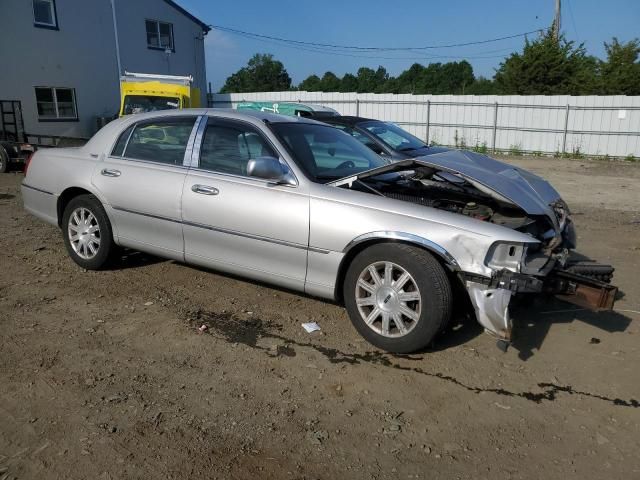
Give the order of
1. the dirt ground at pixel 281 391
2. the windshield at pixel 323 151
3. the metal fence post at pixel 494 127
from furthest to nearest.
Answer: the metal fence post at pixel 494 127 < the windshield at pixel 323 151 < the dirt ground at pixel 281 391

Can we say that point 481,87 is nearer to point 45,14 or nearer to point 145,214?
point 45,14

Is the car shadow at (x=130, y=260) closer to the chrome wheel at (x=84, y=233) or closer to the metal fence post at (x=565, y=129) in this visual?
the chrome wheel at (x=84, y=233)

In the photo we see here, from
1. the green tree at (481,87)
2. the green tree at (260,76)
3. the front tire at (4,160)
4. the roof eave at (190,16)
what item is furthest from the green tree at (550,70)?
the green tree at (260,76)

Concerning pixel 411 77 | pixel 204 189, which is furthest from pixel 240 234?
pixel 411 77

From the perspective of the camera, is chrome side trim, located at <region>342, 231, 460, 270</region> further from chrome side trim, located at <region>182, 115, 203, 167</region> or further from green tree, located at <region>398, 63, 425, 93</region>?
green tree, located at <region>398, 63, 425, 93</region>

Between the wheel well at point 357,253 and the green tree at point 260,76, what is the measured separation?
244 feet

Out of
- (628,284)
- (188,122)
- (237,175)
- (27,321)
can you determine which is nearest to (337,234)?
(237,175)

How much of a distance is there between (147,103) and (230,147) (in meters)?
9.96

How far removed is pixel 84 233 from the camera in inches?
209

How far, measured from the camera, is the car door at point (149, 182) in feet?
15.3

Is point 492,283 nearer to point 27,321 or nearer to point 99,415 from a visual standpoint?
point 99,415

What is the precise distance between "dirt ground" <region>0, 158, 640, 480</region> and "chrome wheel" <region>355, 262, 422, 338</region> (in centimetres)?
23

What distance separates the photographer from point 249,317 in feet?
14.5

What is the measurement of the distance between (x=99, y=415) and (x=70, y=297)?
205 centimetres
